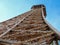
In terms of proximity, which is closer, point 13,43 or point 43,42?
point 13,43

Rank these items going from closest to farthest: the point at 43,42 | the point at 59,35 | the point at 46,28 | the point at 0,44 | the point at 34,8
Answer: the point at 0,44 → the point at 43,42 → the point at 59,35 → the point at 46,28 → the point at 34,8

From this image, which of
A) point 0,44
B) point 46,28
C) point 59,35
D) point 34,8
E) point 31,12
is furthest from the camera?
point 34,8

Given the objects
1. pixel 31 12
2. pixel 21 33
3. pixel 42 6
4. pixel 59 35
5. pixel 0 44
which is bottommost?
pixel 0 44

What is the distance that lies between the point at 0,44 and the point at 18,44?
0.73m

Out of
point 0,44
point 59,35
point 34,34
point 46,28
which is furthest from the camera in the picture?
point 46,28

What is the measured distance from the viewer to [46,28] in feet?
44.5

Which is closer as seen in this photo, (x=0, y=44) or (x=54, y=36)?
(x=0, y=44)

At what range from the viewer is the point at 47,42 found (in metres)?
9.74

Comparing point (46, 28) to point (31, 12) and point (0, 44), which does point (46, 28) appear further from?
point (31, 12)

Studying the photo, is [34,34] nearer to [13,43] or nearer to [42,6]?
[13,43]

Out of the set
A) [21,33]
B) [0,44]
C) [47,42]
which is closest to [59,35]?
[47,42]

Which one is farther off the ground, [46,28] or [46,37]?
[46,28]

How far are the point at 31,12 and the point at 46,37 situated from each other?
1273 cm

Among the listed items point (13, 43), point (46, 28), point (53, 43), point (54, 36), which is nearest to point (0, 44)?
point (13, 43)
